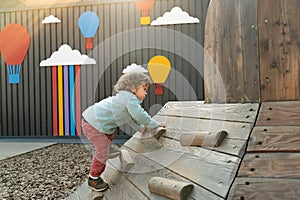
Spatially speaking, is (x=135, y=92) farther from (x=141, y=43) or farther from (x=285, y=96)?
(x=141, y=43)

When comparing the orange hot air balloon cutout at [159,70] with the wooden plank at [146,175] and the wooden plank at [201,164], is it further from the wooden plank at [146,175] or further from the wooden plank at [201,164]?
the wooden plank at [201,164]

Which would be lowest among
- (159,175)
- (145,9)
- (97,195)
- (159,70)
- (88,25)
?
(97,195)

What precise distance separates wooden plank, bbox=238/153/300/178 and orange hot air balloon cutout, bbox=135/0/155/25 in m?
5.66

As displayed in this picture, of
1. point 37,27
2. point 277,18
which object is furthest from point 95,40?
point 277,18

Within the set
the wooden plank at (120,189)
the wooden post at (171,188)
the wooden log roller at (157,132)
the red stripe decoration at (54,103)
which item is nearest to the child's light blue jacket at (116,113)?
the wooden log roller at (157,132)

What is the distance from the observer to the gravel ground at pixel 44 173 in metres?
3.40

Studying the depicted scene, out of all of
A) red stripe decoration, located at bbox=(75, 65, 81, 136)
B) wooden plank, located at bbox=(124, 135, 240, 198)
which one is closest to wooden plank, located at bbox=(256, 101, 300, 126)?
wooden plank, located at bbox=(124, 135, 240, 198)

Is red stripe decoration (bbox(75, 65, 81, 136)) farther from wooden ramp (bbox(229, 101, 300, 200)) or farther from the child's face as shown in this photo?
wooden ramp (bbox(229, 101, 300, 200))

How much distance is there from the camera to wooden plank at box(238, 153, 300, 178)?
5.20 feet

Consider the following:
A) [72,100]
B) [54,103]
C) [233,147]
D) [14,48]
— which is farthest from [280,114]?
[14,48]

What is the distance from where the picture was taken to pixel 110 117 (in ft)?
8.41

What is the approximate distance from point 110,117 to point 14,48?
5.92m

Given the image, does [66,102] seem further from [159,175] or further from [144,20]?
[159,175]

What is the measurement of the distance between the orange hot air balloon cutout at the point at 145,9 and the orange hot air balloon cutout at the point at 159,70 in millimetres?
821
